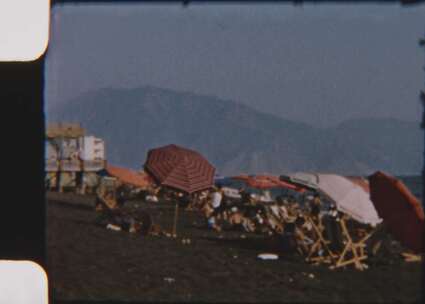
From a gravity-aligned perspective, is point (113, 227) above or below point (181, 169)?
below

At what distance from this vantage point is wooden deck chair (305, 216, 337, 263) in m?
8.23

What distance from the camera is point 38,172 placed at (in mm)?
2162

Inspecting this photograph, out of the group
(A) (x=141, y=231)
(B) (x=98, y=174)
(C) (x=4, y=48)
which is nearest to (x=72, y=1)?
(C) (x=4, y=48)

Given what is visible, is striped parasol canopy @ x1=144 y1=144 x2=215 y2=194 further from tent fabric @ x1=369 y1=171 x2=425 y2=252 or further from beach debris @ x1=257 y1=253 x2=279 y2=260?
tent fabric @ x1=369 y1=171 x2=425 y2=252

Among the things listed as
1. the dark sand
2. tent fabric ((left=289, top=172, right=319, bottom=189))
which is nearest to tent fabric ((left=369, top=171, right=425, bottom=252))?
the dark sand

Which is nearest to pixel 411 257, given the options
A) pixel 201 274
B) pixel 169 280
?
pixel 201 274

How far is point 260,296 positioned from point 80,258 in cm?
251

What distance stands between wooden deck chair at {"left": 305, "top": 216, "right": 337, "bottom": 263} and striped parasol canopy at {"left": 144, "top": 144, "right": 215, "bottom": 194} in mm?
1761

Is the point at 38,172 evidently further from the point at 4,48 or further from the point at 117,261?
the point at 117,261

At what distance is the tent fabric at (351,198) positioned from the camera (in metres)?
8.20

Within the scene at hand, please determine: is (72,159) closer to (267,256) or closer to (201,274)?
(267,256)

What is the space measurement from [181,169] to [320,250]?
2.24 m

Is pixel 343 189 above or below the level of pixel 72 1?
below

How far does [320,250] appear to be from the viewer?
849 centimetres
